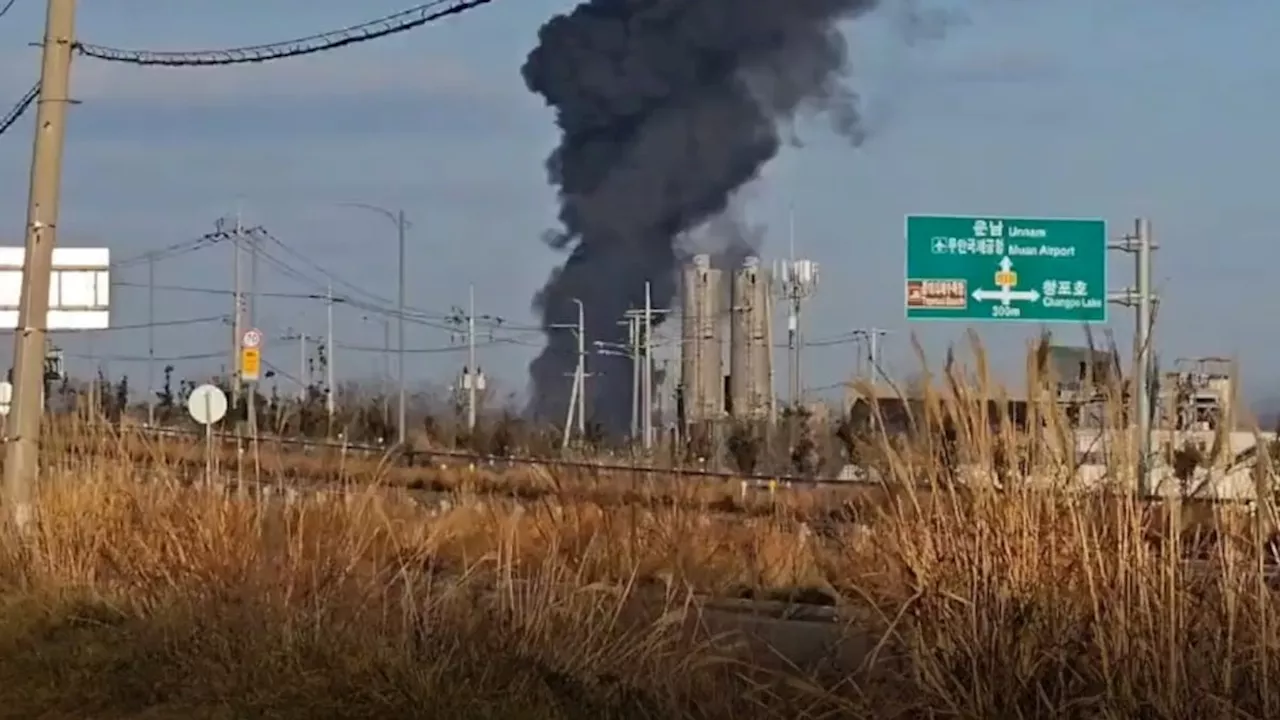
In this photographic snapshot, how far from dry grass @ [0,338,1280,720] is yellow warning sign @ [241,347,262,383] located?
42936 millimetres

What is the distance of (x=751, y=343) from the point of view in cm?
7425

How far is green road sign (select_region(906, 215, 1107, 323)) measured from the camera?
103ft

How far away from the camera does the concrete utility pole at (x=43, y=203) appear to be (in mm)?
15734

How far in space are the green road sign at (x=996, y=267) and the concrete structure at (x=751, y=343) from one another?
37.3 meters

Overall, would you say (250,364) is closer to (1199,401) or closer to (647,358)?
(647,358)

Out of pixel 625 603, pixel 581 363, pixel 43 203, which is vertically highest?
pixel 581 363

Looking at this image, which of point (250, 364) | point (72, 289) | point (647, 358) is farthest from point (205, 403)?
point (647, 358)

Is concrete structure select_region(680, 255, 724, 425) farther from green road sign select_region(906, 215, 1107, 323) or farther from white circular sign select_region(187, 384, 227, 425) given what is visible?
white circular sign select_region(187, 384, 227, 425)

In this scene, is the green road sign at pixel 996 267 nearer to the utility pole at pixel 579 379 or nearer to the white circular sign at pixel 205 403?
the white circular sign at pixel 205 403

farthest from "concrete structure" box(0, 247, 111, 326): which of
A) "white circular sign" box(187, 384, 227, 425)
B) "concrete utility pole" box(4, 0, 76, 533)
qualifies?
"concrete utility pole" box(4, 0, 76, 533)

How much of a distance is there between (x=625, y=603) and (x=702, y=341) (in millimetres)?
64278

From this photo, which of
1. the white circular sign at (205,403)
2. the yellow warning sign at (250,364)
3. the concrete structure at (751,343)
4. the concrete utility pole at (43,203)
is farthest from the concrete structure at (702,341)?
the concrete utility pole at (43,203)

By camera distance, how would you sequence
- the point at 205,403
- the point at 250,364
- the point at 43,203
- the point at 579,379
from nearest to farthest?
the point at 43,203 → the point at 205,403 → the point at 250,364 → the point at 579,379

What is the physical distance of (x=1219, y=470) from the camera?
665cm
